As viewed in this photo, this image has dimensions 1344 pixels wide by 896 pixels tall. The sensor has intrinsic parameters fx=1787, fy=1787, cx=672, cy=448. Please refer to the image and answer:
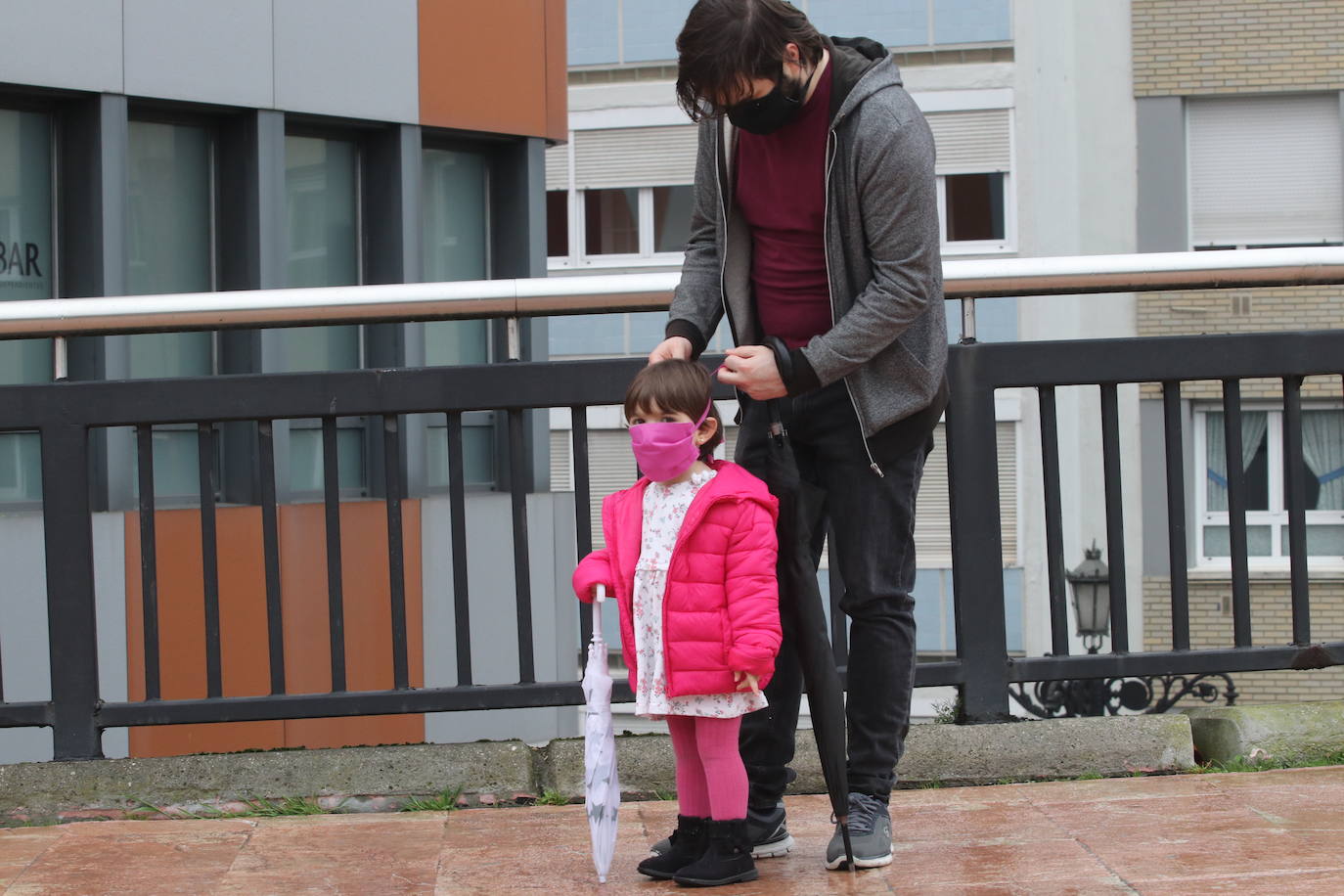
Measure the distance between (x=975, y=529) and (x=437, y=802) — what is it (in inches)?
55.6

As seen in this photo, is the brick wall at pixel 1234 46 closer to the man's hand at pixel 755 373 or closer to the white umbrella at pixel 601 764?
the man's hand at pixel 755 373

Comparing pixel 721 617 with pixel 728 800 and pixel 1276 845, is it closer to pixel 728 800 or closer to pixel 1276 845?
pixel 728 800

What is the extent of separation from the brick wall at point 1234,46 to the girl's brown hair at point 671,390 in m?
20.7

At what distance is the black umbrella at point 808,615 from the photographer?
10.6ft

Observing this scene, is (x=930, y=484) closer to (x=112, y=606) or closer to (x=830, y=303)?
(x=112, y=606)

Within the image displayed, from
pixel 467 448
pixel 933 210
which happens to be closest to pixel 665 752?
pixel 933 210

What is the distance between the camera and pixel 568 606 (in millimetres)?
15391

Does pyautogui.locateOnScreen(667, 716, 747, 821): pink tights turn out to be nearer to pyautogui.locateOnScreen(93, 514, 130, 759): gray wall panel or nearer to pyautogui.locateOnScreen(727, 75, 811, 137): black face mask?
pyautogui.locateOnScreen(727, 75, 811, 137): black face mask

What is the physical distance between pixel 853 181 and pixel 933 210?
181mm

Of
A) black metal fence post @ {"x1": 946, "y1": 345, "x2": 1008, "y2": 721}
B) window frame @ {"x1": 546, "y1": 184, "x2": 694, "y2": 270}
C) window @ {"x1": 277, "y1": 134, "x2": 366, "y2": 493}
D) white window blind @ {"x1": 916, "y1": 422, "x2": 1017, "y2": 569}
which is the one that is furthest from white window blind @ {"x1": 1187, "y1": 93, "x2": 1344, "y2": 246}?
black metal fence post @ {"x1": 946, "y1": 345, "x2": 1008, "y2": 721}

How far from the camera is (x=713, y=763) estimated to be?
3.21 m

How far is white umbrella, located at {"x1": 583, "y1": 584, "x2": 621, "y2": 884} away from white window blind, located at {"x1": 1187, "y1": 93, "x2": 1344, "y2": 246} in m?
20.5

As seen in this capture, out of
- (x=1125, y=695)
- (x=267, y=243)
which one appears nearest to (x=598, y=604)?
(x=267, y=243)

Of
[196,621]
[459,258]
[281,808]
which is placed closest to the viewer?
[281,808]
